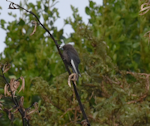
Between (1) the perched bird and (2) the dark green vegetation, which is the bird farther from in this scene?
(2) the dark green vegetation

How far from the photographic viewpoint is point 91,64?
4020mm

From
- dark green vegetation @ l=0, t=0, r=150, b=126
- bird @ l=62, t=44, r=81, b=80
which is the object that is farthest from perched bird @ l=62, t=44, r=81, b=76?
dark green vegetation @ l=0, t=0, r=150, b=126

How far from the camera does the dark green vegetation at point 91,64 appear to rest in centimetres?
337

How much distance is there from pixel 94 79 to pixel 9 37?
1775 millimetres

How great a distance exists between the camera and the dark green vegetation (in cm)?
337

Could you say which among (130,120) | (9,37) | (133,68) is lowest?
(130,120)

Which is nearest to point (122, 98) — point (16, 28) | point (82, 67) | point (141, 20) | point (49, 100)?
point (49, 100)

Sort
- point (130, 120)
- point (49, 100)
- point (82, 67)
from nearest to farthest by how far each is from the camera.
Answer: point (130, 120), point (49, 100), point (82, 67)

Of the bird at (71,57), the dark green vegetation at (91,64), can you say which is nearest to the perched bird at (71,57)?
the bird at (71,57)

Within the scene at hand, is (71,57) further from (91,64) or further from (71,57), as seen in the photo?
(91,64)

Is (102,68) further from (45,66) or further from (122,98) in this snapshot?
(45,66)

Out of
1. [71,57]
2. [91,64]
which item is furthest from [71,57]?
[91,64]

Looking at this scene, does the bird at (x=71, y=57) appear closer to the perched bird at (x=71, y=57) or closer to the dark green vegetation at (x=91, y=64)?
the perched bird at (x=71, y=57)

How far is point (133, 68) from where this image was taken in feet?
15.3
